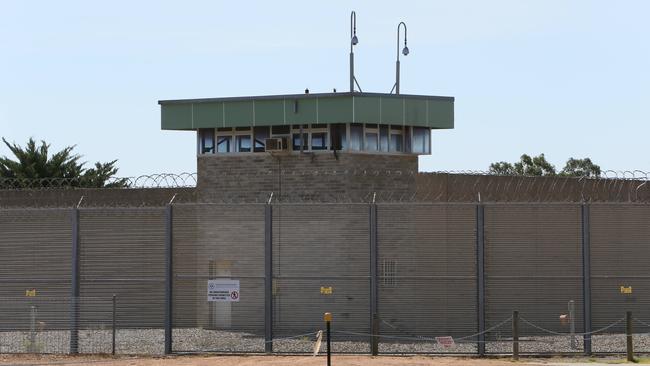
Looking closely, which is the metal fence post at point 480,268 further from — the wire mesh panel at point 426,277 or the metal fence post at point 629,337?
the metal fence post at point 629,337

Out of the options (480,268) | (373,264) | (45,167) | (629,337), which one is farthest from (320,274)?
(45,167)

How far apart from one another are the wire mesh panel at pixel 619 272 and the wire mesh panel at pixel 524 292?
0.34 m

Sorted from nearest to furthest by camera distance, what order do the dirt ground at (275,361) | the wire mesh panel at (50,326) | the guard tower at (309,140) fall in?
1. the dirt ground at (275,361)
2. the wire mesh panel at (50,326)
3. the guard tower at (309,140)

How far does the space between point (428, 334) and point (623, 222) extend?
14.9 ft

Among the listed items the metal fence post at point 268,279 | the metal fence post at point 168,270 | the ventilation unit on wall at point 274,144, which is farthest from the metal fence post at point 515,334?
the ventilation unit on wall at point 274,144

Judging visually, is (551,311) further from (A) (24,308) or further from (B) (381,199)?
(A) (24,308)

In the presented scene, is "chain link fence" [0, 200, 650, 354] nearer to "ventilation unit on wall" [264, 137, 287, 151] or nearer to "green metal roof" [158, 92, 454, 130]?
"ventilation unit on wall" [264, 137, 287, 151]

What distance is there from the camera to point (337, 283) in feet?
85.6

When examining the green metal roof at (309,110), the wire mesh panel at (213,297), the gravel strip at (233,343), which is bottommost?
the gravel strip at (233,343)

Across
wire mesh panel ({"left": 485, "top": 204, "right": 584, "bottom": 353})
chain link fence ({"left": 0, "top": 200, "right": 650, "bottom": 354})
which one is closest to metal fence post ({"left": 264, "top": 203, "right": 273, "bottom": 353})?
chain link fence ({"left": 0, "top": 200, "right": 650, "bottom": 354})

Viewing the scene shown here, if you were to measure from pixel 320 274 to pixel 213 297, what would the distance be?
2147 millimetres

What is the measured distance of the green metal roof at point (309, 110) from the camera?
29.1m

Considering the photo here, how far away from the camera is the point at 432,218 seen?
25.9 metres

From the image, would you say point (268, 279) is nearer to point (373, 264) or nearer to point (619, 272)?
point (373, 264)
